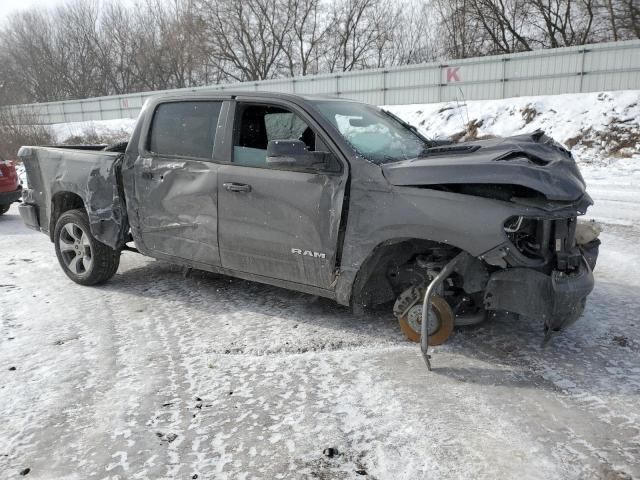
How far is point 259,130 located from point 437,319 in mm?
2030

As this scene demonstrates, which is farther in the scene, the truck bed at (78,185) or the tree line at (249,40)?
the tree line at (249,40)

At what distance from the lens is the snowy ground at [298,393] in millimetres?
2359

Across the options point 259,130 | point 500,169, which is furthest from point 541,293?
point 259,130

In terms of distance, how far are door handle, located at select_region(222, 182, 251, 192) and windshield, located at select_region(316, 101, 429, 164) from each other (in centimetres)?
79

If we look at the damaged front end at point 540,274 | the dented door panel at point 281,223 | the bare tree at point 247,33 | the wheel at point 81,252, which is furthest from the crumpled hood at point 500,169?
the bare tree at point 247,33

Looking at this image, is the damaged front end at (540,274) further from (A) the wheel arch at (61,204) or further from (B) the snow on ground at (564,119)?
(B) the snow on ground at (564,119)

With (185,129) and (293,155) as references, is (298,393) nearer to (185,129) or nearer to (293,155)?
(293,155)

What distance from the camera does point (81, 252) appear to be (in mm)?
5082

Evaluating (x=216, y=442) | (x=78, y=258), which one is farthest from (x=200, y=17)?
(x=216, y=442)

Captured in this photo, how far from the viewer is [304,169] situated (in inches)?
144

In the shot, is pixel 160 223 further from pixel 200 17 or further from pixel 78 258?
pixel 200 17

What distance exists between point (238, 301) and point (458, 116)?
55.1 ft

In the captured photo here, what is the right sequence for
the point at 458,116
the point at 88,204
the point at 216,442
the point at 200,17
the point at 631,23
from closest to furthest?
the point at 216,442 → the point at 88,204 → the point at 458,116 → the point at 631,23 → the point at 200,17

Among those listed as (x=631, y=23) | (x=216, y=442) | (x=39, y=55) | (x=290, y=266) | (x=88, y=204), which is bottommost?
(x=216, y=442)
